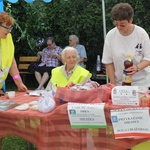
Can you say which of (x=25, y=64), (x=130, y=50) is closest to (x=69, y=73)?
(x=130, y=50)

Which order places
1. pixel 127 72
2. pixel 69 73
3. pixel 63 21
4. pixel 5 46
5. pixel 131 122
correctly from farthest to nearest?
pixel 63 21 → pixel 69 73 → pixel 5 46 → pixel 127 72 → pixel 131 122

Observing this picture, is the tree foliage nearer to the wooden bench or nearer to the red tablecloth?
the wooden bench

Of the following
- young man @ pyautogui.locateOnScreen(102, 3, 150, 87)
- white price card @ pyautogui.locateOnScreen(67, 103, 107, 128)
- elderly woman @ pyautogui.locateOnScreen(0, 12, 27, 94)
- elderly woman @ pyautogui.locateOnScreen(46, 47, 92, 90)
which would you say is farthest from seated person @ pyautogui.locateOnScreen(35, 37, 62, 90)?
white price card @ pyautogui.locateOnScreen(67, 103, 107, 128)

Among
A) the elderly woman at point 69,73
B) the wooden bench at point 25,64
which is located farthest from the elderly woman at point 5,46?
the wooden bench at point 25,64

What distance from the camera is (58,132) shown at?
2268 mm

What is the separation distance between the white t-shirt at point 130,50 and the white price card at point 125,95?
28.9 inches

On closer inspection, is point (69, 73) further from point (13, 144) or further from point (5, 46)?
point (13, 144)

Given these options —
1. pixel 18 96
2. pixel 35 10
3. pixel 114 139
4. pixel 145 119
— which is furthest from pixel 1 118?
pixel 35 10

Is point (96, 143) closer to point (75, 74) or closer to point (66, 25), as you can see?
point (75, 74)

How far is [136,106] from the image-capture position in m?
2.05

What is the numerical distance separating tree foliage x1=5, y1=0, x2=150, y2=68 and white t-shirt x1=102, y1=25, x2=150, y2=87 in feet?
14.9

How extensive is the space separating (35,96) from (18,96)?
0.16 meters

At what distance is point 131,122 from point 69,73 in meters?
1.39

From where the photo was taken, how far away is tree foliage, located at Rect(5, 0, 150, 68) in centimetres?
749
